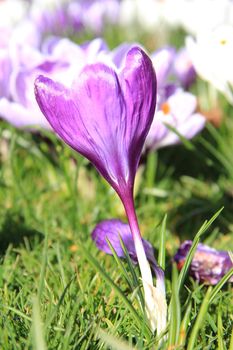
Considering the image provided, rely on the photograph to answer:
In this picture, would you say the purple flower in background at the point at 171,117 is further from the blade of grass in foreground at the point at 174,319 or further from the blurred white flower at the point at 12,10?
the blurred white flower at the point at 12,10

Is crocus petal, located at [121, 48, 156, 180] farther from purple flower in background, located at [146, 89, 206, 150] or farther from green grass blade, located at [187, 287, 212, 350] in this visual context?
purple flower in background, located at [146, 89, 206, 150]

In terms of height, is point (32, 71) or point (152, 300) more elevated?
point (32, 71)

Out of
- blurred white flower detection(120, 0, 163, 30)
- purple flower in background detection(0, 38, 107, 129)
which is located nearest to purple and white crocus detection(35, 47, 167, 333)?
purple flower in background detection(0, 38, 107, 129)

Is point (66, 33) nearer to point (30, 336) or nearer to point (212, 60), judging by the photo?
point (212, 60)

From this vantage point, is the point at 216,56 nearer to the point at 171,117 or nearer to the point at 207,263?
the point at 171,117

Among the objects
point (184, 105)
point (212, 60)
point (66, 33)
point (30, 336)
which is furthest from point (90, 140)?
point (66, 33)

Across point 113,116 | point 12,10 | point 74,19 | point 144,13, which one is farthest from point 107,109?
point 144,13
